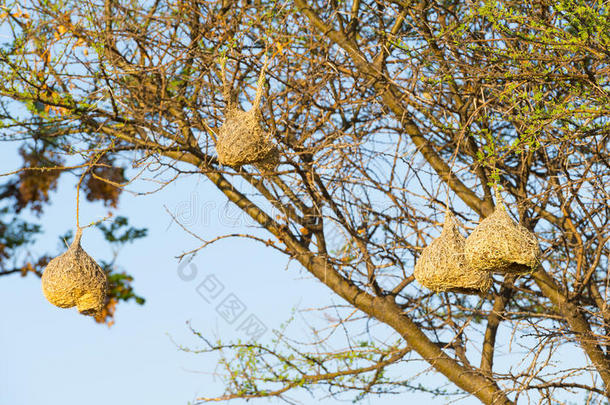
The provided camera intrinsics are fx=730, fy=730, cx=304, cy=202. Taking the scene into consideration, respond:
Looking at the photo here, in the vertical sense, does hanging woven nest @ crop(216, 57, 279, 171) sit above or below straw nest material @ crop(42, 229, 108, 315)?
below

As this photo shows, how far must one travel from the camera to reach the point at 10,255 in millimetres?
9867

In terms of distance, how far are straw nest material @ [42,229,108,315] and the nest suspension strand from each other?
235cm

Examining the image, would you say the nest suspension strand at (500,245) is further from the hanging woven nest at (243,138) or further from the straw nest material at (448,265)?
the hanging woven nest at (243,138)

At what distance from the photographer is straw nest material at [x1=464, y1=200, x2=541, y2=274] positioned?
12.3 ft

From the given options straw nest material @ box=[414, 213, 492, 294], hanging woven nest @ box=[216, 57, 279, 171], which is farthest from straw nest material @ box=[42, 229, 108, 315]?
straw nest material @ box=[414, 213, 492, 294]

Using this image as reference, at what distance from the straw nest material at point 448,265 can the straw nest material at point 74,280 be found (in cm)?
206

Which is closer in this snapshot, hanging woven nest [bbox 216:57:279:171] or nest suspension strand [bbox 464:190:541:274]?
nest suspension strand [bbox 464:190:541:274]

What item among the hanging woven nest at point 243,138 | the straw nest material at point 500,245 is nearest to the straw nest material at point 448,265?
the straw nest material at point 500,245

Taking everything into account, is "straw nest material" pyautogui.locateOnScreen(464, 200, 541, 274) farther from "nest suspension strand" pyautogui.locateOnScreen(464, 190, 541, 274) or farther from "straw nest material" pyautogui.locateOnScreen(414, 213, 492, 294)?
"straw nest material" pyautogui.locateOnScreen(414, 213, 492, 294)

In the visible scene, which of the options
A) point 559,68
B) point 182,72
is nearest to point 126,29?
point 182,72

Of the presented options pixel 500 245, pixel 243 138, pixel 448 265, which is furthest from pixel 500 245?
pixel 243 138

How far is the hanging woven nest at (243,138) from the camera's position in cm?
392

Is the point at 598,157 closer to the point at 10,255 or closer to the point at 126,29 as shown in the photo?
Answer: the point at 126,29

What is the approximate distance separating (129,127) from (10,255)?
5122 mm
